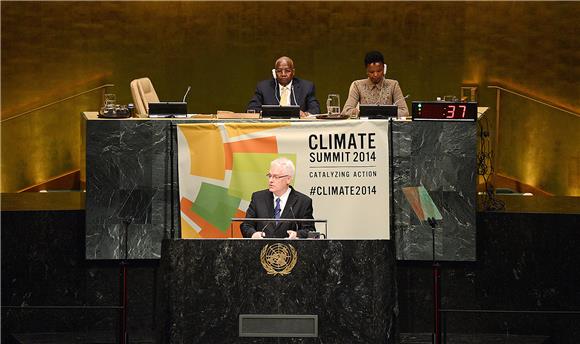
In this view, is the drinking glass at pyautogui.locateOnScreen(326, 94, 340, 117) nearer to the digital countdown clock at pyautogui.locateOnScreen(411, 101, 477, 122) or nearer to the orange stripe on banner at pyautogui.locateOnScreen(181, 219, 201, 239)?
the digital countdown clock at pyautogui.locateOnScreen(411, 101, 477, 122)

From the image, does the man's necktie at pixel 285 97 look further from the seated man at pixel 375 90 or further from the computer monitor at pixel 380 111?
the computer monitor at pixel 380 111

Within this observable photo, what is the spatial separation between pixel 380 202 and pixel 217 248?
1921 mm

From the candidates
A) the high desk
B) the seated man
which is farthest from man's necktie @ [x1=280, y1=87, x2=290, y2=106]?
the high desk

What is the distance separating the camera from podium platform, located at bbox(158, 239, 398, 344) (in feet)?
20.4

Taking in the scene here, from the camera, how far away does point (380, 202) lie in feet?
26.0

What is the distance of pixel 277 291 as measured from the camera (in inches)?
245

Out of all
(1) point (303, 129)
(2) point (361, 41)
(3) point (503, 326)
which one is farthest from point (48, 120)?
(3) point (503, 326)

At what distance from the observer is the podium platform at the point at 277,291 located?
245 inches

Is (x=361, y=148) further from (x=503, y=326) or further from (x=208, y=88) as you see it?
(x=208, y=88)

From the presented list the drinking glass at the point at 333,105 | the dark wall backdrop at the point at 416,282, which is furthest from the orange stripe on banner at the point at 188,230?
the drinking glass at the point at 333,105

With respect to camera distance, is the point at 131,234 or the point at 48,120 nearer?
the point at 131,234

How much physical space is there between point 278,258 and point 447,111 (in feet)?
7.22

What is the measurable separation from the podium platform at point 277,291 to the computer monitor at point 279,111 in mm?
1970

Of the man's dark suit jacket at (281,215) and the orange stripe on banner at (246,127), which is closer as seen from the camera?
the man's dark suit jacket at (281,215)
